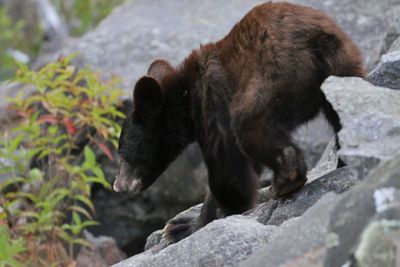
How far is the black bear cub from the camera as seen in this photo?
5.27 metres

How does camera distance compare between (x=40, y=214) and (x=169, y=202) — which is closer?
(x=40, y=214)

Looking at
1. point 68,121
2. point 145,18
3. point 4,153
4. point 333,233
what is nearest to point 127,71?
point 145,18

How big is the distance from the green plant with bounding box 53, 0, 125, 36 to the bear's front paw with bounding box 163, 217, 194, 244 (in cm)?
1099

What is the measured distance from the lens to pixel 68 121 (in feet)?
27.1

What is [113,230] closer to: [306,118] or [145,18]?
[145,18]

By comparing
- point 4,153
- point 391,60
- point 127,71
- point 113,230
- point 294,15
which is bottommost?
point 113,230

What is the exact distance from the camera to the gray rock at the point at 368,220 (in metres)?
3.57

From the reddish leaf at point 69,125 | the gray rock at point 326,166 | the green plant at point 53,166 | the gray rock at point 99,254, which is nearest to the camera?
the gray rock at point 326,166

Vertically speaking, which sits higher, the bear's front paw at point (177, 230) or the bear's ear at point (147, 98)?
the bear's ear at point (147, 98)

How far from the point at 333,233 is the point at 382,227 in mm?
211

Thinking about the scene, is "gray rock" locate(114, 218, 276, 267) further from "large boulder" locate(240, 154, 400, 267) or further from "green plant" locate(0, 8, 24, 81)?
"green plant" locate(0, 8, 24, 81)

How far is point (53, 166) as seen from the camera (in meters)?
8.67

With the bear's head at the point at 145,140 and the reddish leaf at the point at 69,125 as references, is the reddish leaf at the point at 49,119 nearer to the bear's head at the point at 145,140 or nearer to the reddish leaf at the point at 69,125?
the reddish leaf at the point at 69,125

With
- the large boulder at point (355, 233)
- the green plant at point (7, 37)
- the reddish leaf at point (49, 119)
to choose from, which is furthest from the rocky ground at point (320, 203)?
the green plant at point (7, 37)
